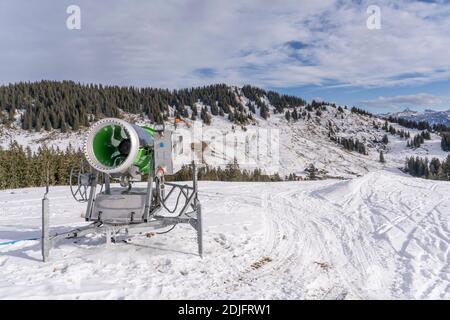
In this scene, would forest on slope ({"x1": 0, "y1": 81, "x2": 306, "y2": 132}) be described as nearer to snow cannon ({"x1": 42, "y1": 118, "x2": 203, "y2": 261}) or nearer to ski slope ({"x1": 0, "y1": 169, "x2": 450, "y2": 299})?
ski slope ({"x1": 0, "y1": 169, "x2": 450, "y2": 299})

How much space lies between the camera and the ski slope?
6.47m

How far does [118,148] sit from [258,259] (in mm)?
4737

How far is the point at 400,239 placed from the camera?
9.95 metres

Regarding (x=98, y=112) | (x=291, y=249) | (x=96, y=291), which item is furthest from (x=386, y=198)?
(x=98, y=112)

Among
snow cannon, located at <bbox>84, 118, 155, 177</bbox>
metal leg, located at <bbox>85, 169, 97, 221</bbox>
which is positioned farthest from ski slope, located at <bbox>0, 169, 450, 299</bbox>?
snow cannon, located at <bbox>84, 118, 155, 177</bbox>

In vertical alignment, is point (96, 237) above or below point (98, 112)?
below

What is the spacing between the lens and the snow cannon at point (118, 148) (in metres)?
8.10

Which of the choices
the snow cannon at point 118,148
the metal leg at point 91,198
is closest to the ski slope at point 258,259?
the metal leg at point 91,198

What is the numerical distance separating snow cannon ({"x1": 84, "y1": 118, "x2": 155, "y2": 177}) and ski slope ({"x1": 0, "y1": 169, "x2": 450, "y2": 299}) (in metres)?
2.23

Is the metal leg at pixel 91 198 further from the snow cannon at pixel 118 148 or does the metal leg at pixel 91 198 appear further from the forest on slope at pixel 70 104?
the forest on slope at pixel 70 104

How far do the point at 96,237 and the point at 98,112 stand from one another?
15461 centimetres

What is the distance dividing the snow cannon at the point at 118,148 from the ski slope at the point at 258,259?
2.23 m
